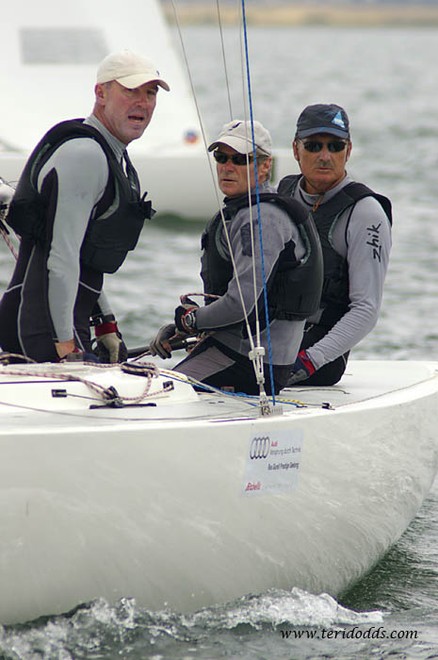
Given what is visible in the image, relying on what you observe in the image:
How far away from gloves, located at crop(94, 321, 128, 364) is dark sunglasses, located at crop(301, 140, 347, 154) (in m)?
0.81

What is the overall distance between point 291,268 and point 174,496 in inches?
31.2

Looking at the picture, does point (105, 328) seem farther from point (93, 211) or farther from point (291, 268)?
point (291, 268)

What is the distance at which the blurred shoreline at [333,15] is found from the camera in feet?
260

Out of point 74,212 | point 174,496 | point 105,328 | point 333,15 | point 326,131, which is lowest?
point 174,496

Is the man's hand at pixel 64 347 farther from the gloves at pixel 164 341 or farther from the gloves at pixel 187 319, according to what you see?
the gloves at pixel 164 341

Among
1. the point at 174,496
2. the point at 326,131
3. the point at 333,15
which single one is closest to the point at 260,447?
the point at 174,496

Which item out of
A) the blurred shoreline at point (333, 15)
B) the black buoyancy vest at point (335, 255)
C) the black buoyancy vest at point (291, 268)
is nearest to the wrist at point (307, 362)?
the black buoyancy vest at point (335, 255)

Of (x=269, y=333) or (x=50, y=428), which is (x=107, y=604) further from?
(x=269, y=333)

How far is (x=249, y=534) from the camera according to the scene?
10.8 ft

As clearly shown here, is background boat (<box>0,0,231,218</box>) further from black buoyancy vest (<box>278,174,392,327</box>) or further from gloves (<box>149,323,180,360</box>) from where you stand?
gloves (<box>149,323,180,360</box>)

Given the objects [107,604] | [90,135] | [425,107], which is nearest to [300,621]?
[107,604]

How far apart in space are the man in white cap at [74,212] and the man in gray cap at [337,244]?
0.71 m

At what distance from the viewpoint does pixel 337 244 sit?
4160mm

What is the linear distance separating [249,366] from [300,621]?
2.27 ft
